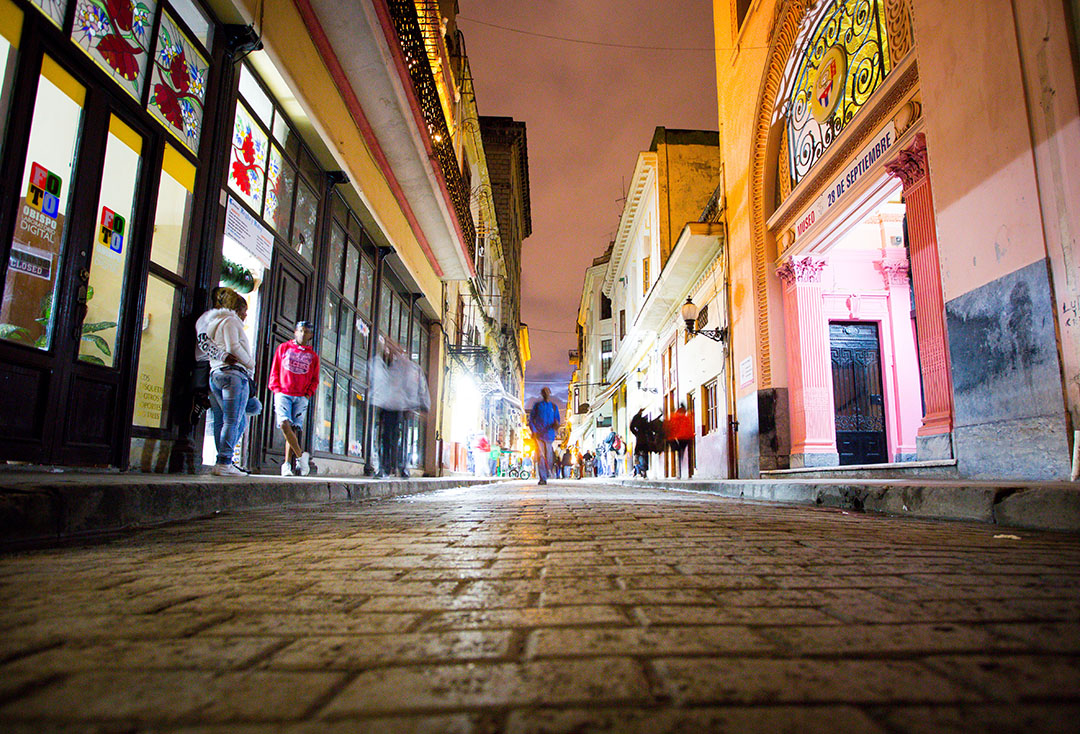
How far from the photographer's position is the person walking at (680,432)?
16641mm

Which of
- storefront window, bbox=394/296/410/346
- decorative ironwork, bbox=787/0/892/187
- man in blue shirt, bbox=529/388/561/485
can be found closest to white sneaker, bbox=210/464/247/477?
storefront window, bbox=394/296/410/346

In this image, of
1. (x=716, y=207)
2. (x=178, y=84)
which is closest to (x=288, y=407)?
(x=178, y=84)

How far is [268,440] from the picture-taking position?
7.09 m

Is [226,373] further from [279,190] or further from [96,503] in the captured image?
[279,190]

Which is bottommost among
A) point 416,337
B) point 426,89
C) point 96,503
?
point 96,503

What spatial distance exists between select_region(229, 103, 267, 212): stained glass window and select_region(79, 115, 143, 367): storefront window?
147 cm

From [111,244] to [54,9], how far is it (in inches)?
61.2

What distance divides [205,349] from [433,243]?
350 inches

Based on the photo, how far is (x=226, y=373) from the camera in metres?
5.38

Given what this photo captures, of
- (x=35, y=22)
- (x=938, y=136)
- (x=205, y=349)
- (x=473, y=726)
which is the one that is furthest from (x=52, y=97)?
(x=938, y=136)

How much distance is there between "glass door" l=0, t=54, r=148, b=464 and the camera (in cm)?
378

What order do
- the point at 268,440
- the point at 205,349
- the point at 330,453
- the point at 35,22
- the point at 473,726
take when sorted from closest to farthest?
1. the point at 473,726
2. the point at 35,22
3. the point at 205,349
4. the point at 268,440
5. the point at 330,453

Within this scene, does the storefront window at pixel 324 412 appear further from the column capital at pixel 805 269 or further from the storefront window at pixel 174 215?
the column capital at pixel 805 269

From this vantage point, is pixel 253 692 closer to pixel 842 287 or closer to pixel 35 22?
pixel 35 22
